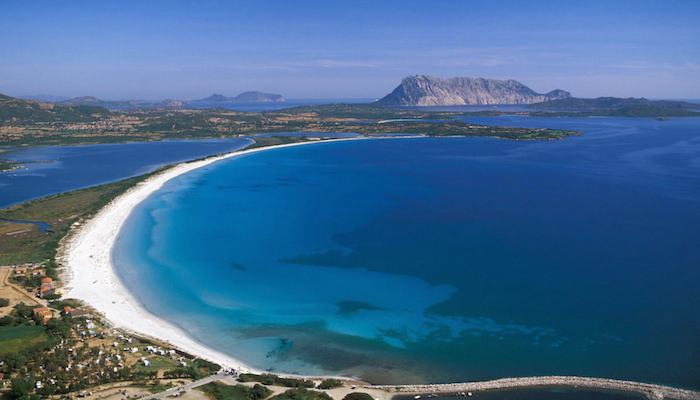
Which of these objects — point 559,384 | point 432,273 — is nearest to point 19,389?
point 559,384

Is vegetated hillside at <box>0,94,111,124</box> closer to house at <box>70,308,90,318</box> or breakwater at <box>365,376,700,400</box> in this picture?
house at <box>70,308,90,318</box>

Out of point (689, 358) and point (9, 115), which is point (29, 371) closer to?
point (689, 358)

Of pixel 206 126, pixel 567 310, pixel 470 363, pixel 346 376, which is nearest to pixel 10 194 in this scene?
pixel 346 376

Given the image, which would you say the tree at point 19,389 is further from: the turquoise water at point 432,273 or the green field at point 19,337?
the turquoise water at point 432,273

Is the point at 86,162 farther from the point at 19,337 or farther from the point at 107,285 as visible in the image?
the point at 19,337

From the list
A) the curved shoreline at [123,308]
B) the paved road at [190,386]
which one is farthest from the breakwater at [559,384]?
the paved road at [190,386]

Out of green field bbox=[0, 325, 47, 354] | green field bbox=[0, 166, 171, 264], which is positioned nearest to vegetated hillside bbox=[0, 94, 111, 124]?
green field bbox=[0, 166, 171, 264]
